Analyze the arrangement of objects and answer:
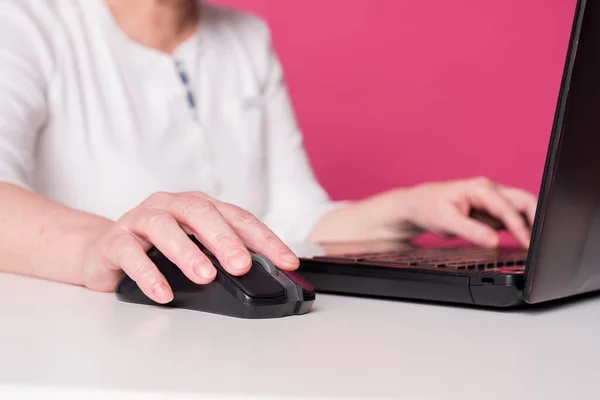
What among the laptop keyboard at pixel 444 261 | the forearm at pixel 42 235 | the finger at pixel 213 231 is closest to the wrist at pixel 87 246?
the forearm at pixel 42 235

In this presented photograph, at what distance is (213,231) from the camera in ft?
2.28

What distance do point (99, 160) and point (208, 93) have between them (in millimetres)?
314

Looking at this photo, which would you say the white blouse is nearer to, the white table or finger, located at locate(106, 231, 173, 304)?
finger, located at locate(106, 231, 173, 304)

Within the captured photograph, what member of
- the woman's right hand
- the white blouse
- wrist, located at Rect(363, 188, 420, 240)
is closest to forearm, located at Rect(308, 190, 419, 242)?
wrist, located at Rect(363, 188, 420, 240)

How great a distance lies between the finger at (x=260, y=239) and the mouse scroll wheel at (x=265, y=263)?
0.07 ft

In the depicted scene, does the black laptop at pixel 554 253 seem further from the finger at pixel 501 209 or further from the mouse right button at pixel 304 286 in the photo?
the finger at pixel 501 209

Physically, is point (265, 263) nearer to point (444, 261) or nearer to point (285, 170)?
point (444, 261)

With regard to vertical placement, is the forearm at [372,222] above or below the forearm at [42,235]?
below

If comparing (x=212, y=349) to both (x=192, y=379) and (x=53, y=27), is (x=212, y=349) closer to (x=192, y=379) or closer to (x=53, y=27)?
(x=192, y=379)

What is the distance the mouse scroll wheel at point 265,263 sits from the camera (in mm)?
685

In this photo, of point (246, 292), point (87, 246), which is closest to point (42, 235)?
point (87, 246)

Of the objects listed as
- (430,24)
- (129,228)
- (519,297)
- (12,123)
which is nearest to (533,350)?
(519,297)

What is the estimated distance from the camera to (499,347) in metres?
0.56

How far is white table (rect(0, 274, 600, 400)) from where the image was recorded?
0.44m
